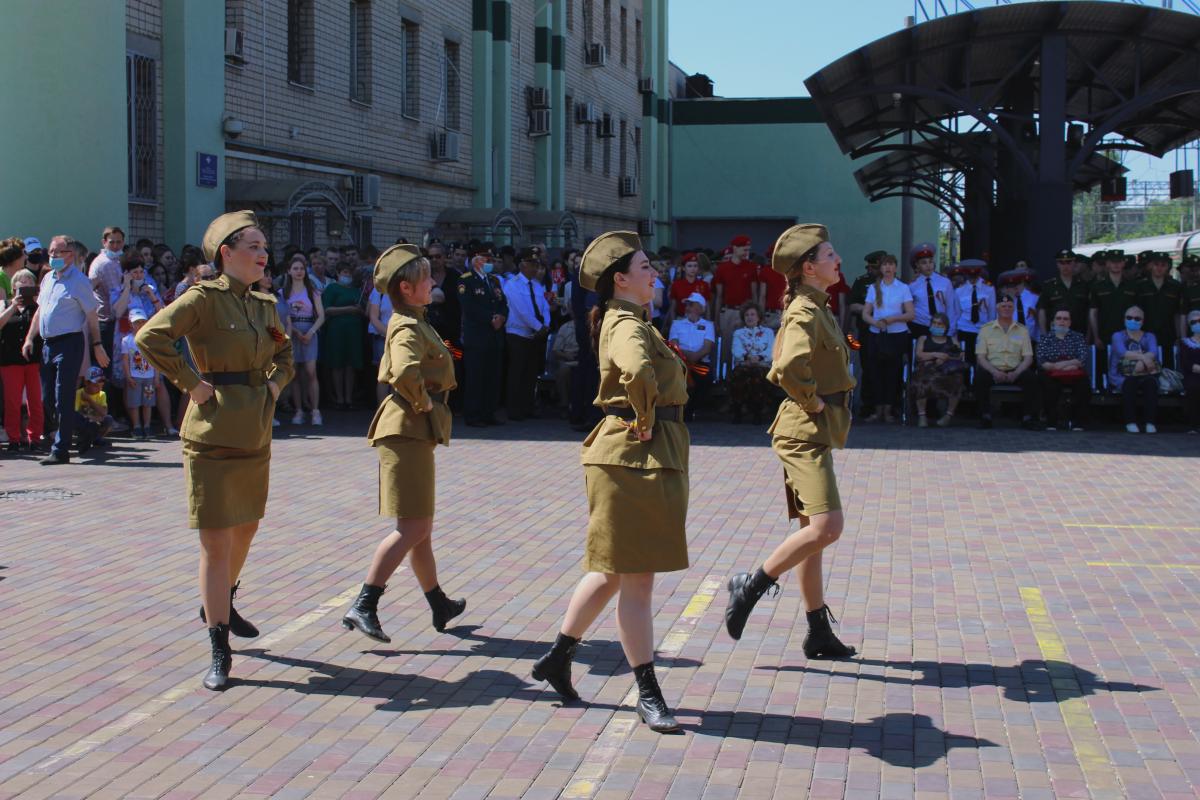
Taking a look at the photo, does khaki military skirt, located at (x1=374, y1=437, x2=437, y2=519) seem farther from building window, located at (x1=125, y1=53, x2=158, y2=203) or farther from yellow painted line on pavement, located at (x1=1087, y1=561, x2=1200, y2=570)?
building window, located at (x1=125, y1=53, x2=158, y2=203)

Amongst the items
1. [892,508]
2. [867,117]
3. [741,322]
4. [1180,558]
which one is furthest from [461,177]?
[1180,558]

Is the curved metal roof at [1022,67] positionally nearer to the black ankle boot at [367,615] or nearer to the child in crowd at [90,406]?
the child in crowd at [90,406]

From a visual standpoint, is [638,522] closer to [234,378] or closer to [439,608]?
[439,608]

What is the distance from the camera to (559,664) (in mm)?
5660

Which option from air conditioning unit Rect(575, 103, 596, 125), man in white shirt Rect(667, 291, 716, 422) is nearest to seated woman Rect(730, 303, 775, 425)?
man in white shirt Rect(667, 291, 716, 422)

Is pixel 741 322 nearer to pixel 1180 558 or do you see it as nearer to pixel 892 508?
pixel 892 508

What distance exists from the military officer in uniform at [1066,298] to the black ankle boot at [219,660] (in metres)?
12.7

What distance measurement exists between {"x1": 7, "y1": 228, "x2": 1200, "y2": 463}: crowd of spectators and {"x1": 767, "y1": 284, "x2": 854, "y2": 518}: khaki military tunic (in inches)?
360

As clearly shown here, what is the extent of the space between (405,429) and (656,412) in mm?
1627

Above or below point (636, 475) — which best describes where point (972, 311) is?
above

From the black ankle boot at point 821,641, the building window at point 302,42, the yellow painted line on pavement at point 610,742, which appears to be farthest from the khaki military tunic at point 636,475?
the building window at point 302,42

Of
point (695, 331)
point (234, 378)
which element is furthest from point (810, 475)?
point (695, 331)

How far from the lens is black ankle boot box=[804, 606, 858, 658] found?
6367 mm

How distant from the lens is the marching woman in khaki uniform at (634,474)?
5.38m
